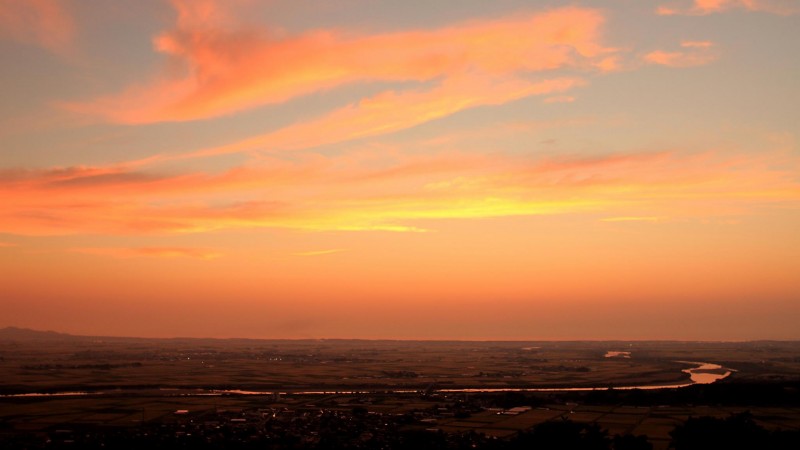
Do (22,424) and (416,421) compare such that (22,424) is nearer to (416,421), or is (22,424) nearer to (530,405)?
(416,421)

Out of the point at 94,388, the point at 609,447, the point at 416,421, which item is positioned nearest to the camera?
Result: the point at 609,447

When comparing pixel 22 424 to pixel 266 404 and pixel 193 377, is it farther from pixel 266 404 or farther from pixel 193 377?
pixel 193 377

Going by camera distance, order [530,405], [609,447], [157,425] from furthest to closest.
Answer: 1. [530,405]
2. [157,425]
3. [609,447]

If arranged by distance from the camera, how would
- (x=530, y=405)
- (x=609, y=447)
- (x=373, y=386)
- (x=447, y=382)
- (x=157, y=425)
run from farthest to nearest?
1. (x=447, y=382)
2. (x=373, y=386)
3. (x=530, y=405)
4. (x=157, y=425)
5. (x=609, y=447)

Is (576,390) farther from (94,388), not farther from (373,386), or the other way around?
(94,388)

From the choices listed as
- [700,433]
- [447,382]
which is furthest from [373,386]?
[700,433]

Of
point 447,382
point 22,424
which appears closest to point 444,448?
point 22,424

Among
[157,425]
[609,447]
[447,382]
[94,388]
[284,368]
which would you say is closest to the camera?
[609,447]

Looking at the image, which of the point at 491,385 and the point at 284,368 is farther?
the point at 284,368

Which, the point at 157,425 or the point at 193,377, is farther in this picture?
the point at 193,377
